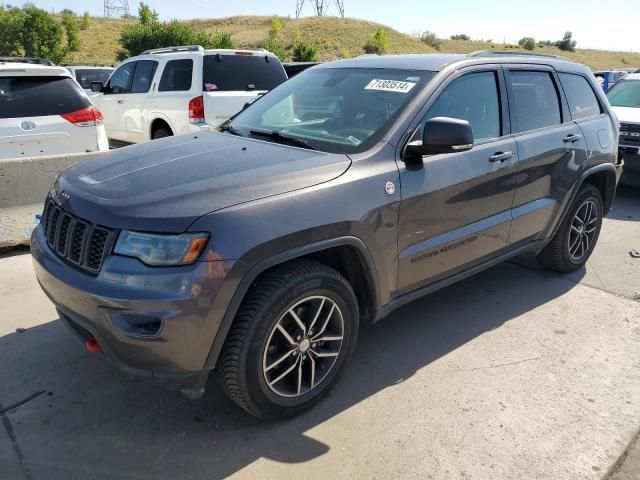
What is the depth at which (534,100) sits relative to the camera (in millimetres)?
4145

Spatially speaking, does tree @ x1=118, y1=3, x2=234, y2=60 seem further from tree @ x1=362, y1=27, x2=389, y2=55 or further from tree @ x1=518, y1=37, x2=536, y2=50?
Result: tree @ x1=518, y1=37, x2=536, y2=50

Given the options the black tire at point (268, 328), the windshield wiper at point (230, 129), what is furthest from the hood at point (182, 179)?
the black tire at point (268, 328)

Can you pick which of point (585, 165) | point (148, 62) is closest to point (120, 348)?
point (585, 165)

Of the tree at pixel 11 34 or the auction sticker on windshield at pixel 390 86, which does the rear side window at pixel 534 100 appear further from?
the tree at pixel 11 34

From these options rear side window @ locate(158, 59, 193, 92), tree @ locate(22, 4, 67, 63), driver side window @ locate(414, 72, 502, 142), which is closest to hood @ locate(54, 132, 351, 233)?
driver side window @ locate(414, 72, 502, 142)

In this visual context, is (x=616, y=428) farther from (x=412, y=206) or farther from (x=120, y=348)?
(x=120, y=348)

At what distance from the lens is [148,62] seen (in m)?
9.29

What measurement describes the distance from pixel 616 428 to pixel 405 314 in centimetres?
160

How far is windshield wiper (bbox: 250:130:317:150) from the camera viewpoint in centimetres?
320

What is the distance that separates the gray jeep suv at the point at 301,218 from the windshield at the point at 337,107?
0.05ft

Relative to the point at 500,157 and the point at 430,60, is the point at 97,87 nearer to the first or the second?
the point at 430,60

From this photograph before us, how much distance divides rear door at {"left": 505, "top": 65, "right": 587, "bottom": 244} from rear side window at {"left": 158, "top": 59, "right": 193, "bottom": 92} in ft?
17.9

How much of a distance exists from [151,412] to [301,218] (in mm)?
1348

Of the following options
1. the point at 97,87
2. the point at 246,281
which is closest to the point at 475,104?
the point at 246,281
